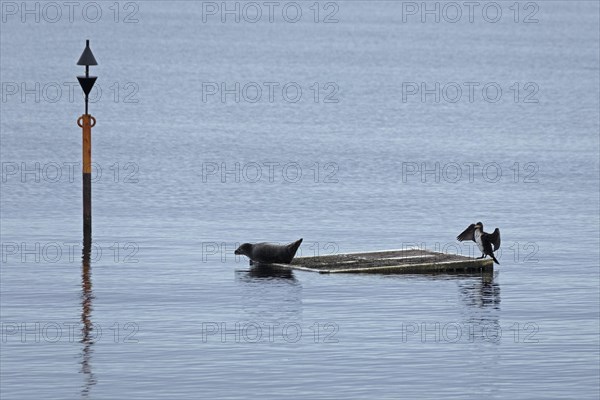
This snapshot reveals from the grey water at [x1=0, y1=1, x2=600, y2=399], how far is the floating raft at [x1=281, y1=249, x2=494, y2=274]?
34 cm

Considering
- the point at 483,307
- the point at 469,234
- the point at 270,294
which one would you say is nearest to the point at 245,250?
the point at 270,294

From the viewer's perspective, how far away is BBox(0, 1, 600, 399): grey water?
2956cm

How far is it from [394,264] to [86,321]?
8.53m

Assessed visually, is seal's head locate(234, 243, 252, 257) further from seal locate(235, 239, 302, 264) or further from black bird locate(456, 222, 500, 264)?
black bird locate(456, 222, 500, 264)

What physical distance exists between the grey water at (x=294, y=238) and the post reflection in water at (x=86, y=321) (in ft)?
0.23

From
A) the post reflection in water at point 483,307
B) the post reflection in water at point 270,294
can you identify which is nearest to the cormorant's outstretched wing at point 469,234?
the post reflection in water at point 483,307

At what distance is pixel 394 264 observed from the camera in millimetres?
38594

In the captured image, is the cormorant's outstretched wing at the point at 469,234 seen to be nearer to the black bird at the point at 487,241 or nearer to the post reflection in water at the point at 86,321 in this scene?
the black bird at the point at 487,241

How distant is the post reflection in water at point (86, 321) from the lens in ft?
93.2

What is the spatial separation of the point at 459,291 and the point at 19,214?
19.1 metres

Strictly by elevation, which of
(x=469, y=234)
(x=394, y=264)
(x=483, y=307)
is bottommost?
(x=483, y=307)

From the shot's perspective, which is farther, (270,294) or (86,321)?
(270,294)

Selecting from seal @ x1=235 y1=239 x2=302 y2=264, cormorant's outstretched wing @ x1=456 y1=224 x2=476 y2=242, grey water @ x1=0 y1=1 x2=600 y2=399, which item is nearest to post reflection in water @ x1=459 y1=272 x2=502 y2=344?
grey water @ x1=0 y1=1 x2=600 y2=399

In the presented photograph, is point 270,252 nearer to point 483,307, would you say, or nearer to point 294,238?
point 483,307
